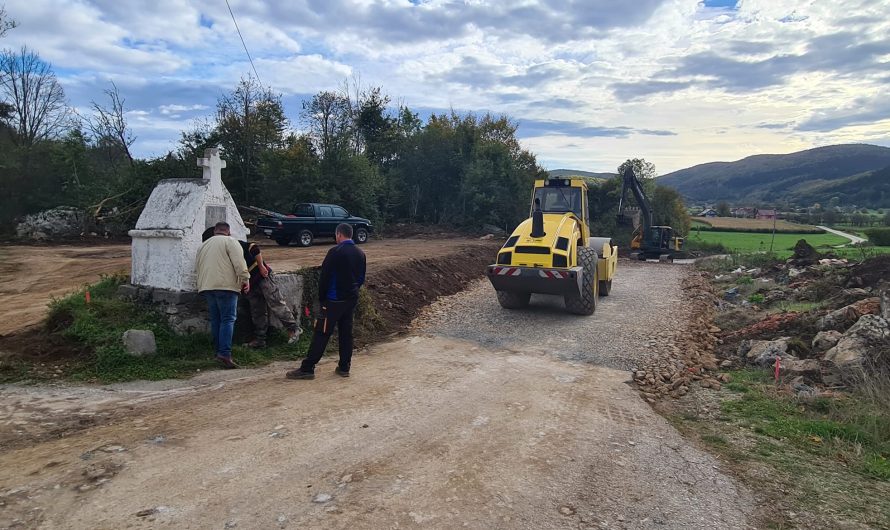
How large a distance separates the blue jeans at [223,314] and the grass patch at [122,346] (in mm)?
247

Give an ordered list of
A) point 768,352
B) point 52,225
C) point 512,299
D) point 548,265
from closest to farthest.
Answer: point 768,352 → point 548,265 → point 512,299 → point 52,225

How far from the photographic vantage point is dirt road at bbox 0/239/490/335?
8605 mm

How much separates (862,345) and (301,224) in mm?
16531

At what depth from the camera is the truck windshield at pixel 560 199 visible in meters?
12.5

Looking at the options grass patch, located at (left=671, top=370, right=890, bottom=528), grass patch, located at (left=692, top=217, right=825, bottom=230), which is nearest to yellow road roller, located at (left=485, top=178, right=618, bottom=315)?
grass patch, located at (left=671, top=370, right=890, bottom=528)

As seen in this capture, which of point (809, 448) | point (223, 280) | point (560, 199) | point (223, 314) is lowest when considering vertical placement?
point (809, 448)

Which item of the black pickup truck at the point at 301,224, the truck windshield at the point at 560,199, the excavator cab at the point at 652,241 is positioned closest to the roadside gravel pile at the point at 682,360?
the truck windshield at the point at 560,199

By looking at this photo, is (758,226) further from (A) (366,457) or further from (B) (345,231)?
(A) (366,457)

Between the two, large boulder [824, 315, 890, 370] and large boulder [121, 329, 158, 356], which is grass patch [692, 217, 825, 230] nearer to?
large boulder [824, 315, 890, 370]

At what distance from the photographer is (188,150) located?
78.1ft

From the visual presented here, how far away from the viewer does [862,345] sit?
7.06 m

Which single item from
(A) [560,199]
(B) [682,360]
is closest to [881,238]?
(A) [560,199]

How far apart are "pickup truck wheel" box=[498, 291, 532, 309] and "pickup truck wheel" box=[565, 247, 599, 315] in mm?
1000

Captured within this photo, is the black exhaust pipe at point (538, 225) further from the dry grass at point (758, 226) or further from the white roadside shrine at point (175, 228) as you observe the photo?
the dry grass at point (758, 226)
